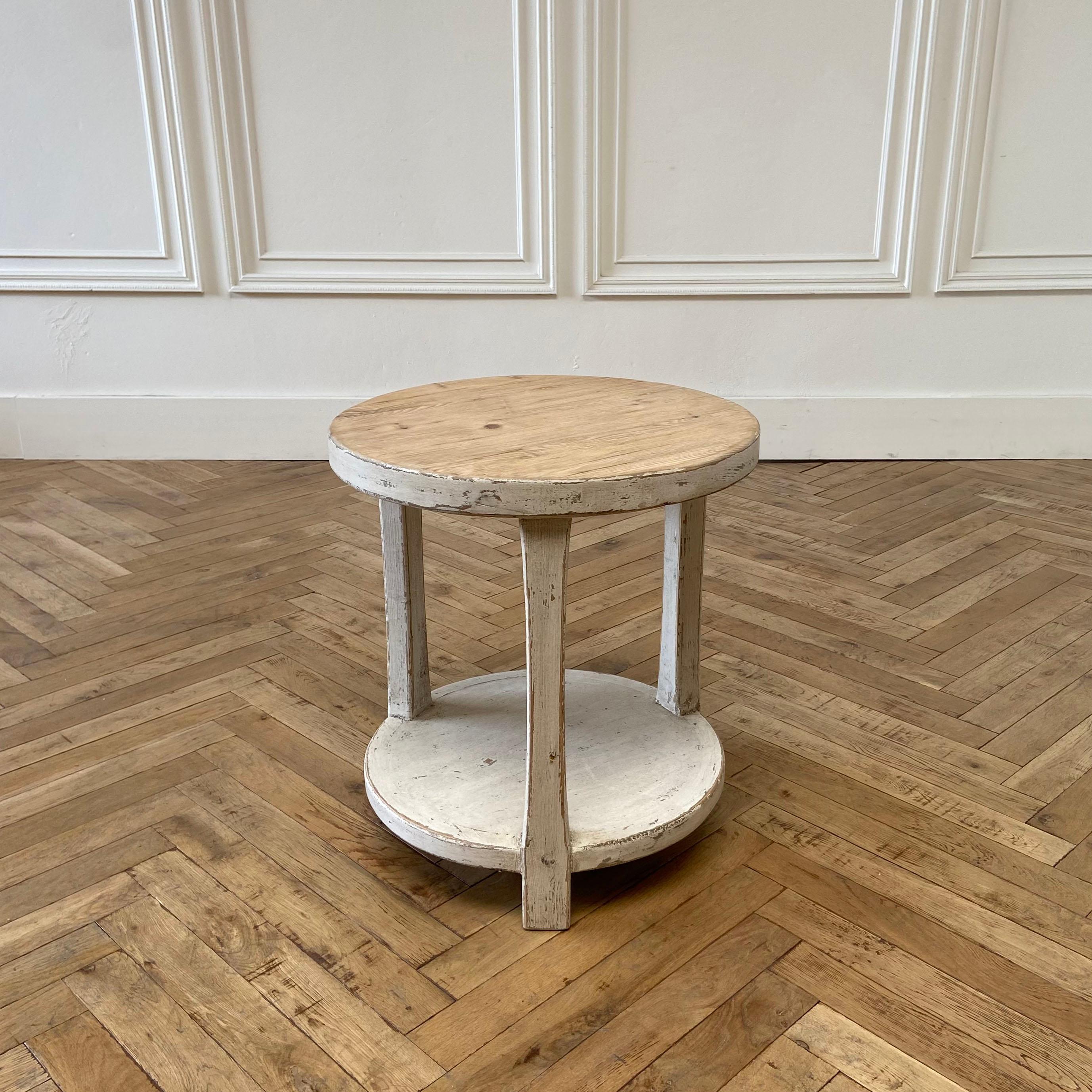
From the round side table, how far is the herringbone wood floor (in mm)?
88

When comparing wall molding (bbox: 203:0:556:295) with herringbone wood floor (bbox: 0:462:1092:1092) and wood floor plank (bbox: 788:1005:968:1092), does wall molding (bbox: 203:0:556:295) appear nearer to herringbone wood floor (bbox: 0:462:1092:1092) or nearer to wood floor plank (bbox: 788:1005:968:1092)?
herringbone wood floor (bbox: 0:462:1092:1092)

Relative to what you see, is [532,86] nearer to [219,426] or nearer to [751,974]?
[219,426]

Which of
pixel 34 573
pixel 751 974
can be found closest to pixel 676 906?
pixel 751 974

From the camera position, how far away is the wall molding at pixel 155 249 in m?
2.62

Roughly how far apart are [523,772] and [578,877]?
14 cm

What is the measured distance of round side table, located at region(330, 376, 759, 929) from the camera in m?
1.05

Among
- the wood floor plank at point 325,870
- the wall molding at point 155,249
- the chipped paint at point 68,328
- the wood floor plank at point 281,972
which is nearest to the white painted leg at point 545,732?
the wood floor plank at point 325,870

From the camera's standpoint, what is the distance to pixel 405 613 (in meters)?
1.40

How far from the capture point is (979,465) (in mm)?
2807

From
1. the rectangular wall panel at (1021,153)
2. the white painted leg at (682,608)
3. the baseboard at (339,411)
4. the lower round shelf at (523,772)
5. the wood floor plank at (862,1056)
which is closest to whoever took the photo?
the wood floor plank at (862,1056)

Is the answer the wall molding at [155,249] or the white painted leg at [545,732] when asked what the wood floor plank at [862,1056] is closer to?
the white painted leg at [545,732]

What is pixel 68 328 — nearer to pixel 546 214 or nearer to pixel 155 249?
pixel 155 249

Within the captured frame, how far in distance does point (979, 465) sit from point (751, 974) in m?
2.08

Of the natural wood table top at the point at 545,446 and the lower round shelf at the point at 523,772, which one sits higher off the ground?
the natural wood table top at the point at 545,446
